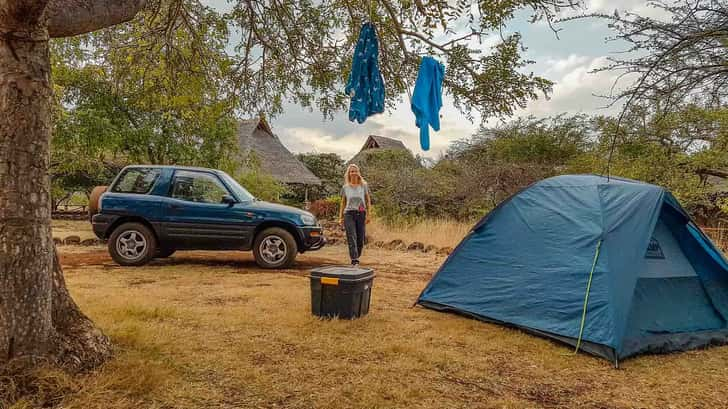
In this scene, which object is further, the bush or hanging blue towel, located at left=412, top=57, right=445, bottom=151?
the bush

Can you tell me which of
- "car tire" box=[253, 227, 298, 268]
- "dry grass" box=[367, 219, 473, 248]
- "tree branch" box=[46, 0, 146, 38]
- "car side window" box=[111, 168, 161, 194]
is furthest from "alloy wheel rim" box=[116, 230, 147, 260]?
"dry grass" box=[367, 219, 473, 248]

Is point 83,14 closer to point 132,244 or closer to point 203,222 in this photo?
point 203,222

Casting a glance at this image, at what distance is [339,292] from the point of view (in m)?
4.29

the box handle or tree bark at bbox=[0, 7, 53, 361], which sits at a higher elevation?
tree bark at bbox=[0, 7, 53, 361]

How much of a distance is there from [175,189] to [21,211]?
5.02 m

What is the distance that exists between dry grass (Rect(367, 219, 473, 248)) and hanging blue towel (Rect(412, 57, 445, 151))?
6.31 meters

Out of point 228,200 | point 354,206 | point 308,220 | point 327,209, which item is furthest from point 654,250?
point 327,209

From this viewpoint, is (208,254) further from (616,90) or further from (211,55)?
(616,90)

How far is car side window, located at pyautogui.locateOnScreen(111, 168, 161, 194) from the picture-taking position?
7.27 m

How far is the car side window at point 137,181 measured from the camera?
7.27 m

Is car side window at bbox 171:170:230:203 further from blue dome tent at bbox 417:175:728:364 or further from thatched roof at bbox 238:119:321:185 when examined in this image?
thatched roof at bbox 238:119:321:185

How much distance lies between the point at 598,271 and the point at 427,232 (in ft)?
25.5

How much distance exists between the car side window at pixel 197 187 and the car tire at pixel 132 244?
2.45ft

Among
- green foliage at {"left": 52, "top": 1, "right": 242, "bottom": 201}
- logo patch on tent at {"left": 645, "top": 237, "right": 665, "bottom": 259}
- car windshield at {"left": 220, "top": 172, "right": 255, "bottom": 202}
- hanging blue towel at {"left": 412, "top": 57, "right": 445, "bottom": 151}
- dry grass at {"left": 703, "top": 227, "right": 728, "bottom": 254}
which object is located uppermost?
green foliage at {"left": 52, "top": 1, "right": 242, "bottom": 201}
